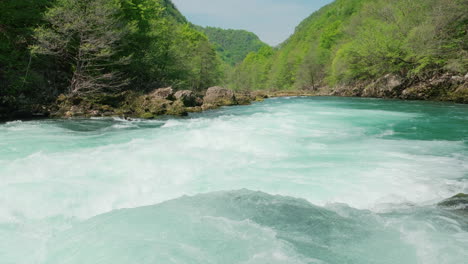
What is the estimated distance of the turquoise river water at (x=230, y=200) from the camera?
3943 millimetres

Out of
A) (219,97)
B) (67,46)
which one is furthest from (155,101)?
(219,97)

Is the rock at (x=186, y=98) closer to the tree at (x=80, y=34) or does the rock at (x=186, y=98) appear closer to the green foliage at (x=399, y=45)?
the tree at (x=80, y=34)

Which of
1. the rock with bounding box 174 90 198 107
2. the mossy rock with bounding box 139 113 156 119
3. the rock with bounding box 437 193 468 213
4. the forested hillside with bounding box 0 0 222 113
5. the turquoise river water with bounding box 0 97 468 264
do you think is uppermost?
the forested hillside with bounding box 0 0 222 113

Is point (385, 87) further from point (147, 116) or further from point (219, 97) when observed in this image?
point (147, 116)

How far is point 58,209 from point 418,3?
4797 centimetres

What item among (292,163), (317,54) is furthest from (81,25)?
(317,54)

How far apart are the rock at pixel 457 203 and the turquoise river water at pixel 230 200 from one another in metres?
0.20

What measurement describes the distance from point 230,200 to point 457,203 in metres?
3.79

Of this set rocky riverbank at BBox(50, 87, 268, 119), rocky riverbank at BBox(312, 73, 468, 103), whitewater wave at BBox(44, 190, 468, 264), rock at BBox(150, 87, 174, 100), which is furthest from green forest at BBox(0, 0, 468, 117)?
whitewater wave at BBox(44, 190, 468, 264)

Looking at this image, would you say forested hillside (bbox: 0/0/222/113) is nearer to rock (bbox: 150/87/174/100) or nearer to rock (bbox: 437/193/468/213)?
rock (bbox: 150/87/174/100)

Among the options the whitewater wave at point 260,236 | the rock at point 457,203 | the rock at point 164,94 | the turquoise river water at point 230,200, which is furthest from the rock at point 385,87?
→ the whitewater wave at point 260,236

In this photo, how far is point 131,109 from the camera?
2103 centimetres

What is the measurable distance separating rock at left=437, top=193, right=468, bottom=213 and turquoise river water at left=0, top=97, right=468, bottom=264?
0.20 metres

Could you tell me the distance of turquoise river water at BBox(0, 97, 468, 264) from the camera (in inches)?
155
